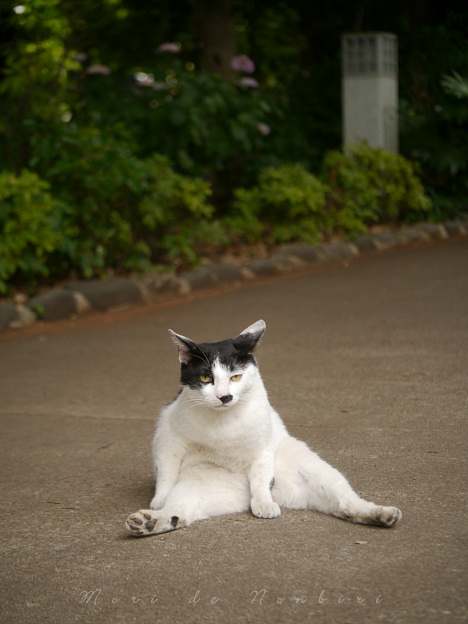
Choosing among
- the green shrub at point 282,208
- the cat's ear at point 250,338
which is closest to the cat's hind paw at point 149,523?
the cat's ear at point 250,338

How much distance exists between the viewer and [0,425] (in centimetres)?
577

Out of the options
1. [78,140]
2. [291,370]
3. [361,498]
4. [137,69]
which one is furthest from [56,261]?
[137,69]

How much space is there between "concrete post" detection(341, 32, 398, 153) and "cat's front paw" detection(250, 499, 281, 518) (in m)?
10.2

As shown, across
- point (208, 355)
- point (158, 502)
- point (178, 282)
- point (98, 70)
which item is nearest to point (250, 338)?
point (208, 355)

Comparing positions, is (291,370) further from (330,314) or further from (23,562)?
(23,562)

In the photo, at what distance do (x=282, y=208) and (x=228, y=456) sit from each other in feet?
25.7

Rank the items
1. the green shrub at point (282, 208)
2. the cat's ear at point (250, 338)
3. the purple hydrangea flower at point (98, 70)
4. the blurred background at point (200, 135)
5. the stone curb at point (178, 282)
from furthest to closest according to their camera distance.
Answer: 1. the purple hydrangea flower at point (98, 70)
2. the green shrub at point (282, 208)
3. the blurred background at point (200, 135)
4. the stone curb at point (178, 282)
5. the cat's ear at point (250, 338)

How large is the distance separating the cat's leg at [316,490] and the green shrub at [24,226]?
532 centimetres

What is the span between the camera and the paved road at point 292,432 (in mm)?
3014

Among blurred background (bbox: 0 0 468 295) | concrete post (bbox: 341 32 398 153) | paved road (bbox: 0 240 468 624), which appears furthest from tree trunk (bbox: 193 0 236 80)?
paved road (bbox: 0 240 468 624)

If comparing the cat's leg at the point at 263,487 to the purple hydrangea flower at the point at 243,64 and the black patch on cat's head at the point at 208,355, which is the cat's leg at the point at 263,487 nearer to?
the black patch on cat's head at the point at 208,355

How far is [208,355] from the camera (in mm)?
3766

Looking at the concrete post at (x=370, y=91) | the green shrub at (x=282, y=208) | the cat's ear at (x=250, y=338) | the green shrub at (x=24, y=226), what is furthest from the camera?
the concrete post at (x=370, y=91)

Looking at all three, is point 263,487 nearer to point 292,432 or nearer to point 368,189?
point 292,432
